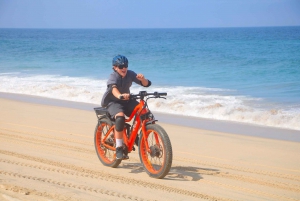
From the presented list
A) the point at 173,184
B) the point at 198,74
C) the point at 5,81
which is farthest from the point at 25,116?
the point at 198,74

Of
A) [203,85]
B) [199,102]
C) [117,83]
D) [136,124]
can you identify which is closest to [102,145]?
[136,124]

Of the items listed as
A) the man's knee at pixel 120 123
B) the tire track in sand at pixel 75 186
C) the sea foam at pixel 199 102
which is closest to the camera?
the tire track in sand at pixel 75 186

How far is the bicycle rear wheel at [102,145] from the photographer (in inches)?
274

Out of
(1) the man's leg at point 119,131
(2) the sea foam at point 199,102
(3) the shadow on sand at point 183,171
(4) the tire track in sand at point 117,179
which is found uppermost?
(2) the sea foam at point 199,102

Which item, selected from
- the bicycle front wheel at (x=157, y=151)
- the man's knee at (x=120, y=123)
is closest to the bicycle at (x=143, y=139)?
the bicycle front wheel at (x=157, y=151)

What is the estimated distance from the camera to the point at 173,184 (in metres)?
6.02

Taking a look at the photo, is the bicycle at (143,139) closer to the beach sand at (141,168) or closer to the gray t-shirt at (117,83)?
the beach sand at (141,168)

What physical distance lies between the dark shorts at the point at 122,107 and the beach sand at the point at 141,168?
812 mm

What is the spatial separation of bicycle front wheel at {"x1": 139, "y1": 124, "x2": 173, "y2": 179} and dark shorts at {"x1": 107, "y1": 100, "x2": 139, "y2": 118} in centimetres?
45

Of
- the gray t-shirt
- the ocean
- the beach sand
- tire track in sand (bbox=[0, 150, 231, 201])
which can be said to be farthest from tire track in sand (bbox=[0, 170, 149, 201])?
the ocean

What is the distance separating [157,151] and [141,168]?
856 millimetres

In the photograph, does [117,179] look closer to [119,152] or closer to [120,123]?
[119,152]

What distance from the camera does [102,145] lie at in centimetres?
724

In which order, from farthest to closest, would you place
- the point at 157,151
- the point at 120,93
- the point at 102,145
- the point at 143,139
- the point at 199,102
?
the point at 199,102
the point at 102,145
the point at 120,93
the point at 143,139
the point at 157,151
